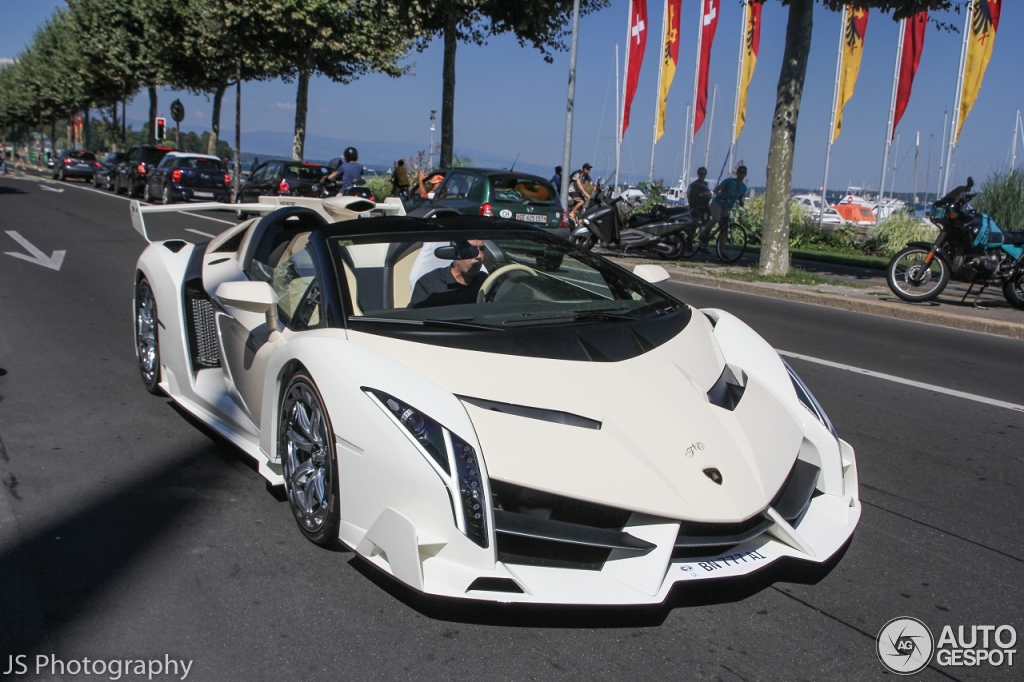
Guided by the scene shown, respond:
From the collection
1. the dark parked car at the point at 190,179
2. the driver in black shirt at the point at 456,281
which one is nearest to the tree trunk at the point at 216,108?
the dark parked car at the point at 190,179

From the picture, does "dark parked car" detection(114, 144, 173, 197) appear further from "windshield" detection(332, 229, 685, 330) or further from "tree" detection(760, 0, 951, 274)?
"windshield" detection(332, 229, 685, 330)

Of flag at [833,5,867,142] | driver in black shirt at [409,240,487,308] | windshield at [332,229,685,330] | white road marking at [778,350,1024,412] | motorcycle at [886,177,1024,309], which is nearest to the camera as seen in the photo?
windshield at [332,229,685,330]

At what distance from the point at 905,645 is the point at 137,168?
30745 millimetres

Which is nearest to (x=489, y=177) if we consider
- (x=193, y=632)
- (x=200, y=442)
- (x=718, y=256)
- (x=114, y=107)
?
(x=718, y=256)

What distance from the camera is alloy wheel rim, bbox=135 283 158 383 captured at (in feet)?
17.9

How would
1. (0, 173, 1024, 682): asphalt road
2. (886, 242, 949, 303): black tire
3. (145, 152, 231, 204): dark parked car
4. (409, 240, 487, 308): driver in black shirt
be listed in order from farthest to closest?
1. (145, 152, 231, 204): dark parked car
2. (886, 242, 949, 303): black tire
3. (409, 240, 487, 308): driver in black shirt
4. (0, 173, 1024, 682): asphalt road

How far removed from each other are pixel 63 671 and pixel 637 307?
8.46ft

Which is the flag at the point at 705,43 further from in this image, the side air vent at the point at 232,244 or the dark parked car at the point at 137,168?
the side air vent at the point at 232,244

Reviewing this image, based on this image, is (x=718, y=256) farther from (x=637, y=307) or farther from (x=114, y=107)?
(x=114, y=107)

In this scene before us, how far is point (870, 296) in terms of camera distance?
11516mm

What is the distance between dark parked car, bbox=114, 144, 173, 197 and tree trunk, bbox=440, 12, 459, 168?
10817 mm

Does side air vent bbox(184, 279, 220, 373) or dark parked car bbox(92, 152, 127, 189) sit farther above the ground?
dark parked car bbox(92, 152, 127, 189)

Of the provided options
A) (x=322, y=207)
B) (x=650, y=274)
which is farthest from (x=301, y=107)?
(x=650, y=274)

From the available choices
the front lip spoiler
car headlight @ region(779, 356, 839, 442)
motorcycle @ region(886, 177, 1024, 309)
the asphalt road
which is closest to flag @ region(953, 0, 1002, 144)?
motorcycle @ region(886, 177, 1024, 309)
